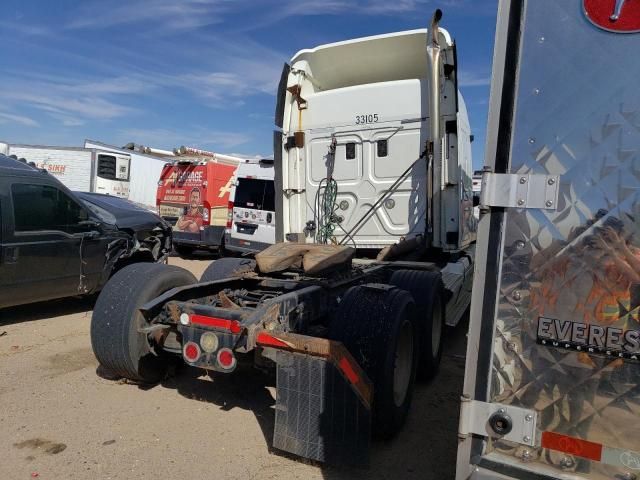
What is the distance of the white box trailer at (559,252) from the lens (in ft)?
5.48

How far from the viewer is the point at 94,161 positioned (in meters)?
20.3

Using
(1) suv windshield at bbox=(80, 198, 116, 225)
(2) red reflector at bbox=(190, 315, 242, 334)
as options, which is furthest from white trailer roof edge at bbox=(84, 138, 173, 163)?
(2) red reflector at bbox=(190, 315, 242, 334)

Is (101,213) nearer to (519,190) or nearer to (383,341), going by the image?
(383,341)

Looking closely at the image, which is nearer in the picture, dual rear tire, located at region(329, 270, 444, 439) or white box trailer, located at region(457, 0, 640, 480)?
white box trailer, located at region(457, 0, 640, 480)

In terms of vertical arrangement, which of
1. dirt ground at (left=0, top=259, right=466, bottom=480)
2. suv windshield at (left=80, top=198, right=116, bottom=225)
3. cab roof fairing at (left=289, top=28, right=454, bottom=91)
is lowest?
dirt ground at (left=0, top=259, right=466, bottom=480)

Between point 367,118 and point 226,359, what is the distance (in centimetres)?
372

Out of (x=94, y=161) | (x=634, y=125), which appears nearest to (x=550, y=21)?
(x=634, y=125)

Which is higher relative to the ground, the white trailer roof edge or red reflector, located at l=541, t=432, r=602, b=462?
the white trailer roof edge

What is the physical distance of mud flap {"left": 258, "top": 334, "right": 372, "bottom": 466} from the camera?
289 cm

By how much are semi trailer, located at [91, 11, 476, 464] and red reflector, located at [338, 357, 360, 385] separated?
0.03 feet

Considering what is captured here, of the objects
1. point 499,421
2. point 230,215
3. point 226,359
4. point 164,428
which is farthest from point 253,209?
point 499,421

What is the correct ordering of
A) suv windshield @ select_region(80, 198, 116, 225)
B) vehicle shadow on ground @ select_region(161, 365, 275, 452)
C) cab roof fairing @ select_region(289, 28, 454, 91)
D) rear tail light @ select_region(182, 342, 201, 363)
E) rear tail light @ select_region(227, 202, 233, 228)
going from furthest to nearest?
rear tail light @ select_region(227, 202, 233, 228) → suv windshield @ select_region(80, 198, 116, 225) → cab roof fairing @ select_region(289, 28, 454, 91) → vehicle shadow on ground @ select_region(161, 365, 275, 452) → rear tail light @ select_region(182, 342, 201, 363)

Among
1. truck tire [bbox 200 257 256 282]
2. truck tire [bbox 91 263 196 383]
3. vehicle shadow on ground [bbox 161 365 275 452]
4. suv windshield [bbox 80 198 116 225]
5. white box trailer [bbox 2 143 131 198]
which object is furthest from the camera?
white box trailer [bbox 2 143 131 198]

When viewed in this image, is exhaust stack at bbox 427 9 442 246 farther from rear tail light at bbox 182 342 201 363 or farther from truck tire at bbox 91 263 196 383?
rear tail light at bbox 182 342 201 363
